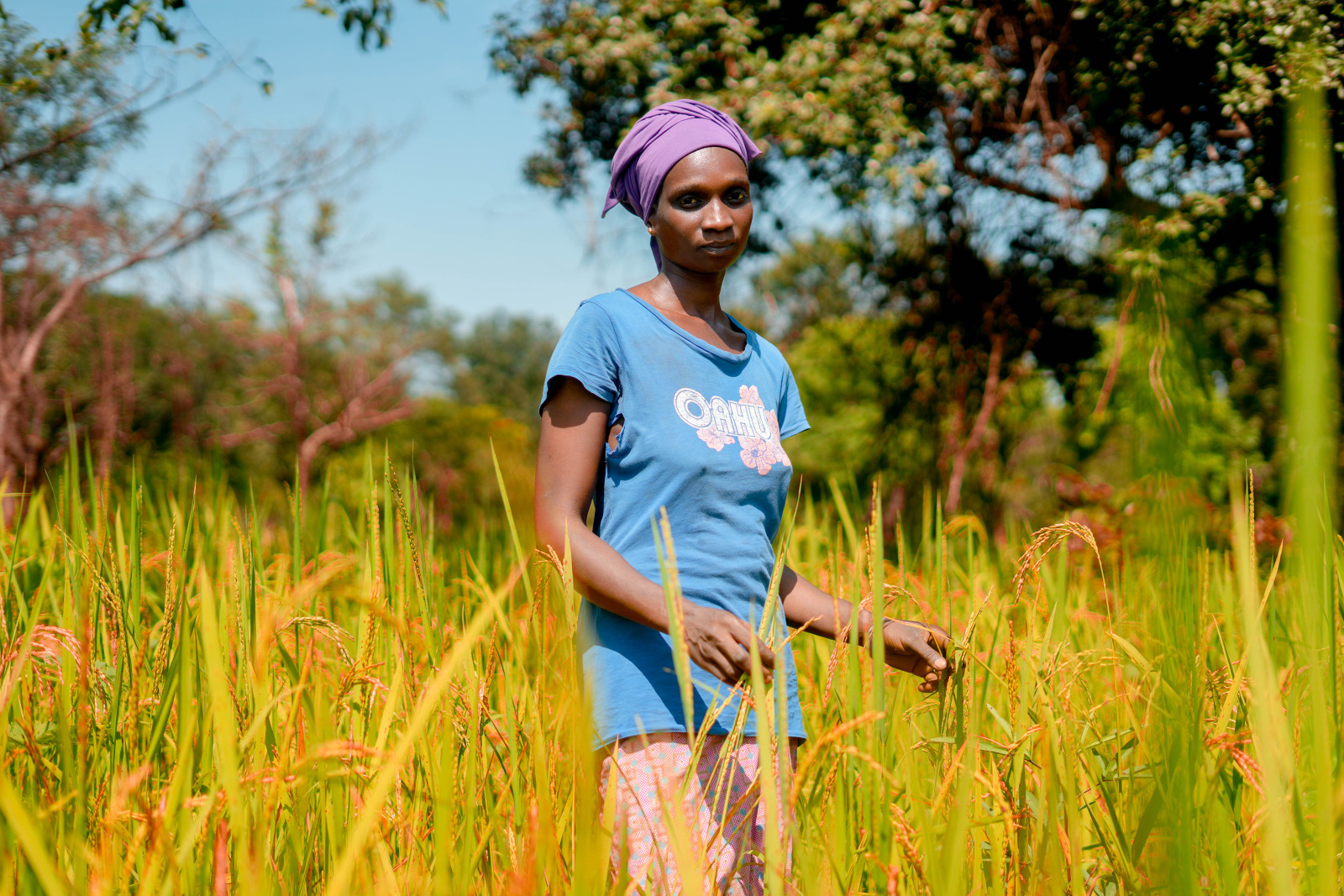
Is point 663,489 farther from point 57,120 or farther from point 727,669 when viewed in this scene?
point 57,120

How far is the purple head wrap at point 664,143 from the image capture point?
1.34 meters

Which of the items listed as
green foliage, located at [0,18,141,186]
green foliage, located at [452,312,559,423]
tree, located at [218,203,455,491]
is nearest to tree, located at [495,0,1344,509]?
green foliage, located at [0,18,141,186]

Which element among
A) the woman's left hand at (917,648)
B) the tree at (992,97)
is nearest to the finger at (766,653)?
the woman's left hand at (917,648)

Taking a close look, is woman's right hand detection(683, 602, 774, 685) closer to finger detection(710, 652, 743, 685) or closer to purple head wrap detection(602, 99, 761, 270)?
finger detection(710, 652, 743, 685)

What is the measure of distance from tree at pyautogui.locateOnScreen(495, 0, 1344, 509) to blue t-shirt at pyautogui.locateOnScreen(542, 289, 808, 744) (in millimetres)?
4120

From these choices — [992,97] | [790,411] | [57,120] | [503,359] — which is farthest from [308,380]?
[503,359]

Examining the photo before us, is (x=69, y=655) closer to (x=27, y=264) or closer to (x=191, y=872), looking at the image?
(x=191, y=872)

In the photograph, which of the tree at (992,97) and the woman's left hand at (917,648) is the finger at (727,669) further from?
the tree at (992,97)

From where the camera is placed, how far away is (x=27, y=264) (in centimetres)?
909

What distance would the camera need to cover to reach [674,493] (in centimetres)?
118

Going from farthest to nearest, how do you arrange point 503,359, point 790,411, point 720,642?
point 503,359, point 790,411, point 720,642

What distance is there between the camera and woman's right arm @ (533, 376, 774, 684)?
3.16 feet

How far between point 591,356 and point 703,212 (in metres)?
0.31

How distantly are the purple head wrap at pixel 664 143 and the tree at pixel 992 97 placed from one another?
12.9 feet
